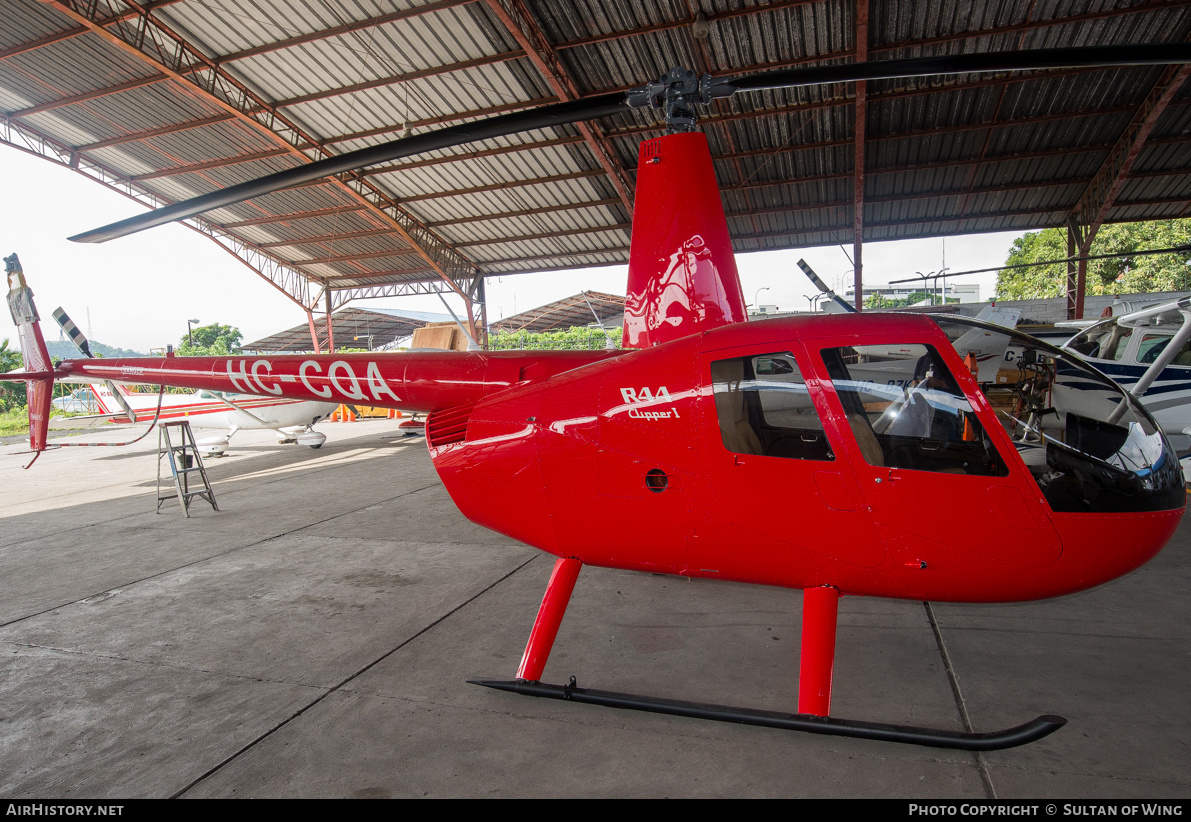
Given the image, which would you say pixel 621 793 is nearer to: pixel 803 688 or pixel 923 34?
pixel 803 688

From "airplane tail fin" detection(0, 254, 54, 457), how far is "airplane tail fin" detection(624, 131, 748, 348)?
315 inches

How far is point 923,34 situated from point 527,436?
13.5 m

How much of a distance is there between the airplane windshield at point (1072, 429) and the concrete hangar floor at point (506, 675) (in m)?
1.08

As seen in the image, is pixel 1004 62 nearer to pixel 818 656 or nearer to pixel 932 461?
pixel 932 461

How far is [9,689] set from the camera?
3.44 m

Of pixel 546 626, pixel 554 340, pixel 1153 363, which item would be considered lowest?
pixel 546 626

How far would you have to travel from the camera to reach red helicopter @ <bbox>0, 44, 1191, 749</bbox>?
255 cm

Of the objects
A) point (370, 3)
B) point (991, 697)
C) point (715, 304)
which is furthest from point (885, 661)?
point (370, 3)

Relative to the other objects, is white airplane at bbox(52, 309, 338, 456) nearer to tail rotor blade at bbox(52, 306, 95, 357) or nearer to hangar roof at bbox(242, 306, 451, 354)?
tail rotor blade at bbox(52, 306, 95, 357)

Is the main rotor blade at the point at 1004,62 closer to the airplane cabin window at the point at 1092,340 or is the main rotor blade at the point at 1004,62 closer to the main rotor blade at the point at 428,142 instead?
the main rotor blade at the point at 428,142

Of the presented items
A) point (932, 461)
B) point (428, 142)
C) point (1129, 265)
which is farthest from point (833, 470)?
point (1129, 265)

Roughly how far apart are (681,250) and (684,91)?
3.87 ft

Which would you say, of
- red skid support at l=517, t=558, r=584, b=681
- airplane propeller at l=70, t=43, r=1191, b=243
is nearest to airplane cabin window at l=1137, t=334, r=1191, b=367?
airplane propeller at l=70, t=43, r=1191, b=243

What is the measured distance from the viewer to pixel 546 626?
3172mm
